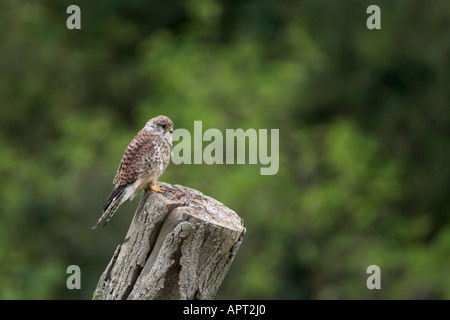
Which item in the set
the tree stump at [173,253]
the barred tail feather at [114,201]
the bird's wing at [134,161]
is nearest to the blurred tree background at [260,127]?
the bird's wing at [134,161]

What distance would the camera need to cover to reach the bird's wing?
570cm

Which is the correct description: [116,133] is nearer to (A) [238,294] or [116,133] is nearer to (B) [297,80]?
(B) [297,80]

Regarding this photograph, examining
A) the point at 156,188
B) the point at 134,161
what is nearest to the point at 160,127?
the point at 134,161

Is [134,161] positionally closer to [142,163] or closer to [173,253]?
[142,163]

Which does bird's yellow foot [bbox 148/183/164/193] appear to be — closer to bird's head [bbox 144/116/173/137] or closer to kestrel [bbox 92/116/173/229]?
kestrel [bbox 92/116/173/229]

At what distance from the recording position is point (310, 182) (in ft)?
49.2

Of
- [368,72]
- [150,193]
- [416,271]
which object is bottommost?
[416,271]

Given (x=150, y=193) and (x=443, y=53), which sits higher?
(x=443, y=53)

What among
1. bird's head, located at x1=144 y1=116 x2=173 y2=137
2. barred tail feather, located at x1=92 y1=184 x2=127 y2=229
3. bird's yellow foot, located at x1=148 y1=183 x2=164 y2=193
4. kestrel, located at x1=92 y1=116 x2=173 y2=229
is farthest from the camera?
bird's head, located at x1=144 y1=116 x2=173 y2=137

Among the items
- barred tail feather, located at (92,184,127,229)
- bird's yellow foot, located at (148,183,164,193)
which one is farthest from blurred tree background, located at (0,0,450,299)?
bird's yellow foot, located at (148,183,164,193)

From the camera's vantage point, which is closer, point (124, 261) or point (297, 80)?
point (124, 261)

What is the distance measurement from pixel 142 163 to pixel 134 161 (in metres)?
0.06

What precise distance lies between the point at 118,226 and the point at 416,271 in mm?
6326
